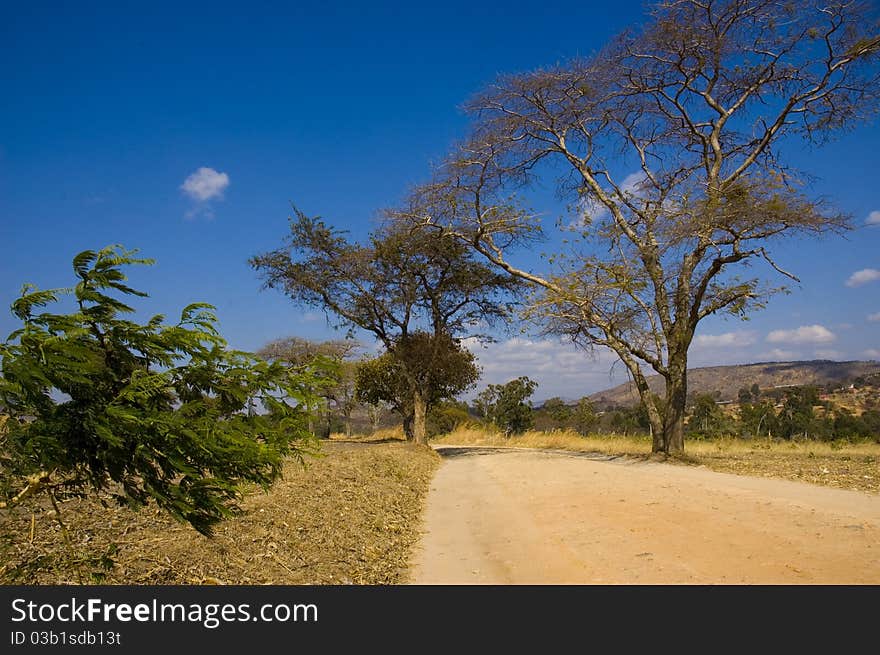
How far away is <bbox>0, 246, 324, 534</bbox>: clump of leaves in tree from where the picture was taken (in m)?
2.61

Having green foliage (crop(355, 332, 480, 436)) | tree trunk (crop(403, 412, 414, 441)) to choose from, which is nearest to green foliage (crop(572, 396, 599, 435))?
green foliage (crop(355, 332, 480, 436))

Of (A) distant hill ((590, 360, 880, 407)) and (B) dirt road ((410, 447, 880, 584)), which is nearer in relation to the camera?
(B) dirt road ((410, 447, 880, 584))

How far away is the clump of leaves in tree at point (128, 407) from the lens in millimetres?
2609

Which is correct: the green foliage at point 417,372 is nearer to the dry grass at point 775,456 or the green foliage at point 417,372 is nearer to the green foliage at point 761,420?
the dry grass at point 775,456

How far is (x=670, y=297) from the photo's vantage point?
13.7 metres

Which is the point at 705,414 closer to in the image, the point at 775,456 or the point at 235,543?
the point at 775,456

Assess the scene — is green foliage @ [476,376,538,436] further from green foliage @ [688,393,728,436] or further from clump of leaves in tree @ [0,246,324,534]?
clump of leaves in tree @ [0,246,324,534]

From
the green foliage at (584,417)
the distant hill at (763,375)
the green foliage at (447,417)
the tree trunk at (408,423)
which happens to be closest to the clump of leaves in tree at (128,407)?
the tree trunk at (408,423)

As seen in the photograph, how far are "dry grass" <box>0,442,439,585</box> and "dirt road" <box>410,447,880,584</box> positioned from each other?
49 cm

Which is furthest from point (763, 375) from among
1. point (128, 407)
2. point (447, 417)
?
point (128, 407)

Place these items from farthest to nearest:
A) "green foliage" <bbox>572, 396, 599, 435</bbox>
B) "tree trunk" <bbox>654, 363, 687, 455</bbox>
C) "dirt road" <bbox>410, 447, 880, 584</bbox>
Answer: "green foliage" <bbox>572, 396, 599, 435</bbox>
"tree trunk" <bbox>654, 363, 687, 455</bbox>
"dirt road" <bbox>410, 447, 880, 584</bbox>

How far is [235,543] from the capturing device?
4.73 metres

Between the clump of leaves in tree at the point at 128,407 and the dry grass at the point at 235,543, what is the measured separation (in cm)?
48
